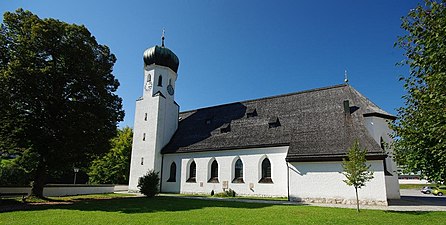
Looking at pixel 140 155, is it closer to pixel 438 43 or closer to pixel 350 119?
pixel 350 119

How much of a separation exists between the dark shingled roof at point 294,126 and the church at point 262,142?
0.07 m

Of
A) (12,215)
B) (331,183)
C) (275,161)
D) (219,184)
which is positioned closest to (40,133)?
(12,215)

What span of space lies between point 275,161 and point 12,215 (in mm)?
17278

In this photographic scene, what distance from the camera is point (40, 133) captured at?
18.9 metres

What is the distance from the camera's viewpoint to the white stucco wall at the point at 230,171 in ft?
73.1

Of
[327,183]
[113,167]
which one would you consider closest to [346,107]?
[327,183]

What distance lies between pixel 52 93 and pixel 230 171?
1547 cm

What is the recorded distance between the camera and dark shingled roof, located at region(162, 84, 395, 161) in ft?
64.4

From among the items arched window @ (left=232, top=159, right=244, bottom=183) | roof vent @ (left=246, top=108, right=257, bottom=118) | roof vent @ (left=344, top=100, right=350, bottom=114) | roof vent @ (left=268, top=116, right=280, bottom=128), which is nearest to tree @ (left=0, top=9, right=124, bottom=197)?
arched window @ (left=232, top=159, right=244, bottom=183)

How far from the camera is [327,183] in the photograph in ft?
61.3

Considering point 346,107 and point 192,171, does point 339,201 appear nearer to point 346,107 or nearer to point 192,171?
point 346,107

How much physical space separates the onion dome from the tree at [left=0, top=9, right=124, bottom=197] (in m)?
10.7

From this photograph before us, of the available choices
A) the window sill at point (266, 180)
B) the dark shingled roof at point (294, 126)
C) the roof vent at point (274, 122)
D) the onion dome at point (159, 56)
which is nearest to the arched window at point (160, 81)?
the onion dome at point (159, 56)

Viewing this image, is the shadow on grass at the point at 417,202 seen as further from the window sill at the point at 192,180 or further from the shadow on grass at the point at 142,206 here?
the window sill at the point at 192,180
